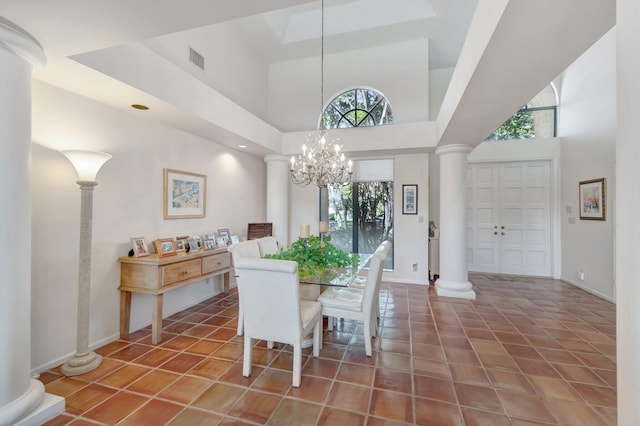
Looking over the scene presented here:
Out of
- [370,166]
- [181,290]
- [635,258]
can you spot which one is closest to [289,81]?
→ [370,166]

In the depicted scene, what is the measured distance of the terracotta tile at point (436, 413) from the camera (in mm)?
1732

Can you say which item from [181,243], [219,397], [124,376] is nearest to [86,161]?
[181,243]

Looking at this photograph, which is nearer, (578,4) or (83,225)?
(578,4)

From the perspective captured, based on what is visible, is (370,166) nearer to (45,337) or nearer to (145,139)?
(145,139)

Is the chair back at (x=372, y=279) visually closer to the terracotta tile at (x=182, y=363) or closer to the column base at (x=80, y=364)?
the terracotta tile at (x=182, y=363)

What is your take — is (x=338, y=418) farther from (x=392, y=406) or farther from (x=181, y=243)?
(x=181, y=243)

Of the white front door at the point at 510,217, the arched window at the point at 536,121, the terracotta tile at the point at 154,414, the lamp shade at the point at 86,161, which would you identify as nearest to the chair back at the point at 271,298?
the terracotta tile at the point at 154,414

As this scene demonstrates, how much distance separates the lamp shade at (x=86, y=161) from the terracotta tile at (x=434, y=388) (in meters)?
3.10

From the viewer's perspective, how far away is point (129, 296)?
2852 millimetres

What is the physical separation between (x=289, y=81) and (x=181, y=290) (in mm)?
4426

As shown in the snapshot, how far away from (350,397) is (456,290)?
2918 millimetres

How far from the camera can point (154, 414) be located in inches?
70.3

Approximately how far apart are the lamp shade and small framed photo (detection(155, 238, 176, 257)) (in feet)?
2.89

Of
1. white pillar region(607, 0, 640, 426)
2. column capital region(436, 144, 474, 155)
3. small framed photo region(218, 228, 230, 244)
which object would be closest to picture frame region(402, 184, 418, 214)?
column capital region(436, 144, 474, 155)
